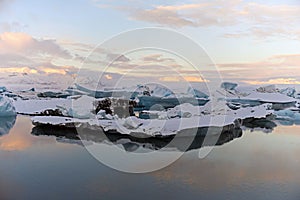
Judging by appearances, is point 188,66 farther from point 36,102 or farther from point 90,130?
point 36,102

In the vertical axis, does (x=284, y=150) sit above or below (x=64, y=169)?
above

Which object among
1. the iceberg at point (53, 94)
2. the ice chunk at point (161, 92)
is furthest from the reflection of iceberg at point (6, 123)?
the ice chunk at point (161, 92)

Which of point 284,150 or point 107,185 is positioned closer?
point 107,185

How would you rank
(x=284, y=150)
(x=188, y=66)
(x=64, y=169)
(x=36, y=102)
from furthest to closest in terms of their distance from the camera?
(x=36, y=102) → (x=284, y=150) → (x=188, y=66) → (x=64, y=169)

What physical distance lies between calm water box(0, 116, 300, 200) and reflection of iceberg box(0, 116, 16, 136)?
0.39 meters

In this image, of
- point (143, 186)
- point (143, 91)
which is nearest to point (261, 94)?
point (143, 91)

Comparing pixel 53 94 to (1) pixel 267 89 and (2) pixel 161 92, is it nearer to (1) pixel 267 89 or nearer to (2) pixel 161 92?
(2) pixel 161 92

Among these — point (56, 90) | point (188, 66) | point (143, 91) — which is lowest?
point (56, 90)

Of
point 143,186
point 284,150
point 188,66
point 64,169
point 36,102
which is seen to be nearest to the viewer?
point 143,186

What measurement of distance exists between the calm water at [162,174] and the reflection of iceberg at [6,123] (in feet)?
1.28

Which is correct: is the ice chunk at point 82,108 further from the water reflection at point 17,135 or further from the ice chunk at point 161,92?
the ice chunk at point 161,92

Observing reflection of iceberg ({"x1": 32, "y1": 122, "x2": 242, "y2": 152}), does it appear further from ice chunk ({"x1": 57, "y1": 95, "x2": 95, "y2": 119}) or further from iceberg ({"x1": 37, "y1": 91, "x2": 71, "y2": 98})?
iceberg ({"x1": 37, "y1": 91, "x2": 71, "y2": 98})

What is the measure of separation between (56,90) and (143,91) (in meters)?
1.18

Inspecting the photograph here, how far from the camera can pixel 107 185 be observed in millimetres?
2740
